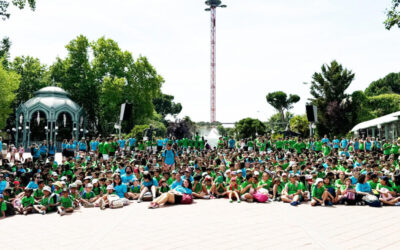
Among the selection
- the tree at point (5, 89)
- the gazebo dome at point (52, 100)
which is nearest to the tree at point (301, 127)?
the gazebo dome at point (52, 100)

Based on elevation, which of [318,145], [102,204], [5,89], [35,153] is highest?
[5,89]

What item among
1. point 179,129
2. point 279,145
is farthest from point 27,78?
point 279,145

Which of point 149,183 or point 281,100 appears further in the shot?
point 281,100

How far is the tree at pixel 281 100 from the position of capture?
78875 millimetres

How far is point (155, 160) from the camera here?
14000 mm

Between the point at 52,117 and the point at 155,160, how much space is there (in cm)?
2824

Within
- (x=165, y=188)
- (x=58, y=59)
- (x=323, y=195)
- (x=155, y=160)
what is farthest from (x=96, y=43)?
(x=323, y=195)

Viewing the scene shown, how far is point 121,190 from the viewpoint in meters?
10.4

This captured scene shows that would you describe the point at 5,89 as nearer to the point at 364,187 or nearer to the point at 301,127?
the point at 301,127

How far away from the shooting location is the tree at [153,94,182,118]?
306 feet

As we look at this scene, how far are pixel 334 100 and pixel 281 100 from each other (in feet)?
123

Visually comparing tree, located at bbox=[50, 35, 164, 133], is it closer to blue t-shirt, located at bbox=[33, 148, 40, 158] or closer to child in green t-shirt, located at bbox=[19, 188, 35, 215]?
blue t-shirt, located at bbox=[33, 148, 40, 158]

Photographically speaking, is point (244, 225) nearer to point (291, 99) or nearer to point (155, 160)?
point (155, 160)

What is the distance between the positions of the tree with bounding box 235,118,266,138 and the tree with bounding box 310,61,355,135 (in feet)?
39.0
